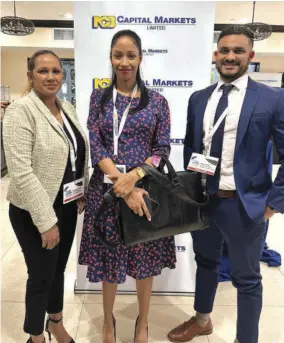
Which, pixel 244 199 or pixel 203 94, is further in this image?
pixel 203 94

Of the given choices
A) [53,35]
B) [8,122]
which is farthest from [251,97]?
[53,35]

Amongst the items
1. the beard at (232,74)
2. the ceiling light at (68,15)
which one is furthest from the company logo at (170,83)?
the ceiling light at (68,15)

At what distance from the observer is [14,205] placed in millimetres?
1504

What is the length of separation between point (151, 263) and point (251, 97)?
0.96m

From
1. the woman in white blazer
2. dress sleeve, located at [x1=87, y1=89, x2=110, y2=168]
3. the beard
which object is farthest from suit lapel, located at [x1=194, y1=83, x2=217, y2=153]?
the woman in white blazer

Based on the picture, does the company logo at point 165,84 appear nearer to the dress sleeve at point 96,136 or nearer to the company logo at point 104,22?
the company logo at point 104,22

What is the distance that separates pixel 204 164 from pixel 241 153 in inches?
7.0

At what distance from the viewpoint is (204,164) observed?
5.22ft

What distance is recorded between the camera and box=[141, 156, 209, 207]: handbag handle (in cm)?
153

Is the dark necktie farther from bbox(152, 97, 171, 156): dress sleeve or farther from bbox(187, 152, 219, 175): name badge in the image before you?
bbox(152, 97, 171, 156): dress sleeve

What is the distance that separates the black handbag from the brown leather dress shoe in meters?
0.76

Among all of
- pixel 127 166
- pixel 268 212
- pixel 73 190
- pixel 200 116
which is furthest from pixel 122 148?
pixel 268 212

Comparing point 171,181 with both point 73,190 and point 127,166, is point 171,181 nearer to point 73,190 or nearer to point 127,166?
point 127,166

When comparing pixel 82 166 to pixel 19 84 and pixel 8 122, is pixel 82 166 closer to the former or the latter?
pixel 8 122
